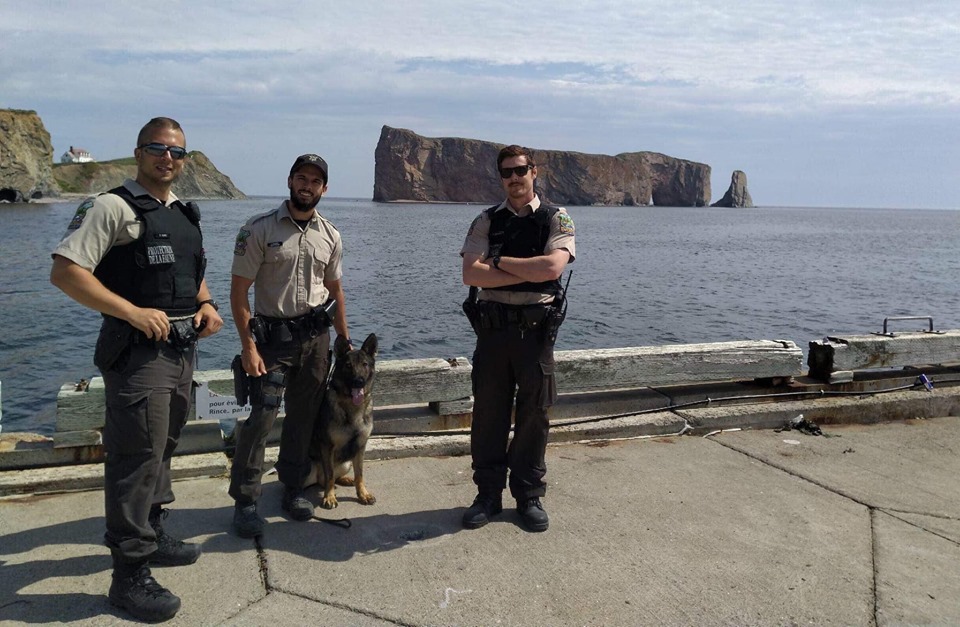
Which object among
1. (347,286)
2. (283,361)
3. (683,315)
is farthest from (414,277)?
(283,361)

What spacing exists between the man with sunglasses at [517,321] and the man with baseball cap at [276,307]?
0.92 metres

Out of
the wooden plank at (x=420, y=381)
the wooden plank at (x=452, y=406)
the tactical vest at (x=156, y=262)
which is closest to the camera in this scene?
the tactical vest at (x=156, y=262)

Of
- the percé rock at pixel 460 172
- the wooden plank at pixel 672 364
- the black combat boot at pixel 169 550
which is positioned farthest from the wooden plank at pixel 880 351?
the percé rock at pixel 460 172

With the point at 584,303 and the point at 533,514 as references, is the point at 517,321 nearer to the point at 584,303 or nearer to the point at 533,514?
the point at 533,514

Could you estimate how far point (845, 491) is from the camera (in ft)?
16.6

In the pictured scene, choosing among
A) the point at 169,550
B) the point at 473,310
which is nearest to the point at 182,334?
the point at 169,550

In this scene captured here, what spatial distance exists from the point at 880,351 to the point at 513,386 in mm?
4305

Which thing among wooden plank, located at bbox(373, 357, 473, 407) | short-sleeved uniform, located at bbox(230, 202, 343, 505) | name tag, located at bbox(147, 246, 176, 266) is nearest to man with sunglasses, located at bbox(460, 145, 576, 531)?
short-sleeved uniform, located at bbox(230, 202, 343, 505)

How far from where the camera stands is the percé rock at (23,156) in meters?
82.1

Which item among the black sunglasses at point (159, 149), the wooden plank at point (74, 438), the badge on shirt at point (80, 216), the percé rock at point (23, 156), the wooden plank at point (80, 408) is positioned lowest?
the wooden plank at point (74, 438)

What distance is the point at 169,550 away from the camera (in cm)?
376

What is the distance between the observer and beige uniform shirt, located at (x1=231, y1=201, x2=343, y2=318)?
4133 millimetres

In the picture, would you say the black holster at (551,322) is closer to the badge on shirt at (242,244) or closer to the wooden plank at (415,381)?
the wooden plank at (415,381)

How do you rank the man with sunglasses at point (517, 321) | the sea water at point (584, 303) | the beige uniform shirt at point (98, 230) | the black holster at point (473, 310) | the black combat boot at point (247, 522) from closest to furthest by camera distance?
the beige uniform shirt at point (98, 230) → the black combat boot at point (247, 522) → the man with sunglasses at point (517, 321) → the black holster at point (473, 310) → the sea water at point (584, 303)
